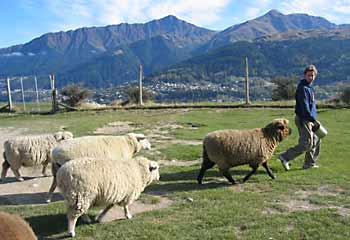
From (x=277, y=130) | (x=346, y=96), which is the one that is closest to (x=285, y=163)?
(x=277, y=130)

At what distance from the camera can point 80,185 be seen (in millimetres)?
6953

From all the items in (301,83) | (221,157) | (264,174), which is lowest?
(264,174)

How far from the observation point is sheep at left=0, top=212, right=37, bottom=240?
396cm

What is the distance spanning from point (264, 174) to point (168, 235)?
4852 mm

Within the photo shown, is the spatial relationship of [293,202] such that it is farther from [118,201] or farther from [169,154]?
[169,154]

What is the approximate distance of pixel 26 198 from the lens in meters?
9.44

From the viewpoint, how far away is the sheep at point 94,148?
29.2 feet

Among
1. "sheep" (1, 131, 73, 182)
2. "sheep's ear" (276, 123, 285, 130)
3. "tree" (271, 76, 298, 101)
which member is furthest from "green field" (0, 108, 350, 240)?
"tree" (271, 76, 298, 101)

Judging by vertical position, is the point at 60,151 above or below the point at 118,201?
above

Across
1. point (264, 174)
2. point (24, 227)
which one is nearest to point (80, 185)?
point (24, 227)

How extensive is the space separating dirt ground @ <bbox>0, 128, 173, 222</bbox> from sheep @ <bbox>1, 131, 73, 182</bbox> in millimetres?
388

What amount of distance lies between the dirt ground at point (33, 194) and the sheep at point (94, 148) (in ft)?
1.83

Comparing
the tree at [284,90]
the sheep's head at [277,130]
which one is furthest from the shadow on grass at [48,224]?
the tree at [284,90]

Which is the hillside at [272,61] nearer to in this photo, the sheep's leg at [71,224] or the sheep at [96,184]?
the sheep at [96,184]
